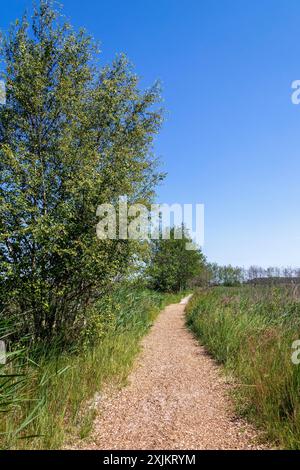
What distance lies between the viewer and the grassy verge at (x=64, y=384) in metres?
3.55

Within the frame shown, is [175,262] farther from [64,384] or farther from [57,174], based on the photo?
[64,384]

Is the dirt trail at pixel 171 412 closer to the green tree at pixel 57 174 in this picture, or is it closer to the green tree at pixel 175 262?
the green tree at pixel 57 174

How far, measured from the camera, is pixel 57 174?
639cm

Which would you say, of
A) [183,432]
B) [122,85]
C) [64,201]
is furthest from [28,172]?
[183,432]

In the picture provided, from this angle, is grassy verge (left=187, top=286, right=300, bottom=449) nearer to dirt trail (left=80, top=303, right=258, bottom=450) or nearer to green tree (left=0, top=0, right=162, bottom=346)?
dirt trail (left=80, top=303, right=258, bottom=450)

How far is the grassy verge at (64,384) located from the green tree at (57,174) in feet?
1.61

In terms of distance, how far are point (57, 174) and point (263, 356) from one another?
458cm

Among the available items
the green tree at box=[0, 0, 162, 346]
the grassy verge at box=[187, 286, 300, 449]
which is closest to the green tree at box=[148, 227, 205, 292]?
the grassy verge at box=[187, 286, 300, 449]

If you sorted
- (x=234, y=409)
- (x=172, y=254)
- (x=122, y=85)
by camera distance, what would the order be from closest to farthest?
(x=234, y=409) → (x=122, y=85) → (x=172, y=254)

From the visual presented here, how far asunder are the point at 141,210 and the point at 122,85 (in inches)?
133

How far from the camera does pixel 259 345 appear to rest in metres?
6.18

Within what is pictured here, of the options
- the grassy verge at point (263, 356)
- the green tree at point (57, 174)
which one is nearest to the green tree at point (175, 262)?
the grassy verge at point (263, 356)

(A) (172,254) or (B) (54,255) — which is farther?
(A) (172,254)
